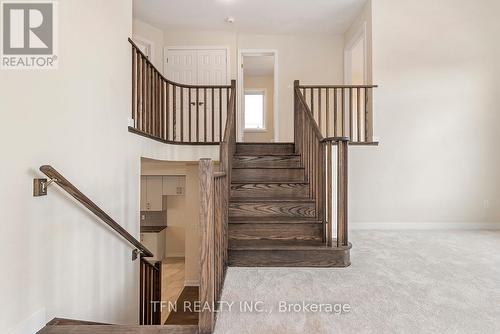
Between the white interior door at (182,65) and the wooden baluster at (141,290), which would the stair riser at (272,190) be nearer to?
the wooden baluster at (141,290)

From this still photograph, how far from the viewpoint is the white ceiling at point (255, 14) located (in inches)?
182

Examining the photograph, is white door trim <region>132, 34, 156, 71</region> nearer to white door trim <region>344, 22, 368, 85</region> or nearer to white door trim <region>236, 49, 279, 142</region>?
white door trim <region>236, 49, 279, 142</region>

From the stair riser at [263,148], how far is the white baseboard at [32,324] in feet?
10.1

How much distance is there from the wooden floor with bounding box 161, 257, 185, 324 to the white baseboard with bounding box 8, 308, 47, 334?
141 inches

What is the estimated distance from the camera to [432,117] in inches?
172

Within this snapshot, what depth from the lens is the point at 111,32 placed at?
2.75 metres

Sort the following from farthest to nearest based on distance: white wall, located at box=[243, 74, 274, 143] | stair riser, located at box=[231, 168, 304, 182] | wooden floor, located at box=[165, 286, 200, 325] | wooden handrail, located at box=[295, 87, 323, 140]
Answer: white wall, located at box=[243, 74, 274, 143] < wooden floor, located at box=[165, 286, 200, 325] < stair riser, located at box=[231, 168, 304, 182] < wooden handrail, located at box=[295, 87, 323, 140]

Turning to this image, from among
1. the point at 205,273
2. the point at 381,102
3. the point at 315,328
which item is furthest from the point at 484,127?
the point at 205,273

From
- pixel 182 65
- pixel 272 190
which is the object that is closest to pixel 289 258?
pixel 272 190

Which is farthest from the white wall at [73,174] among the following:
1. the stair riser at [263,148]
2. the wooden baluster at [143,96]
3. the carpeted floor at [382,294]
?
the stair riser at [263,148]

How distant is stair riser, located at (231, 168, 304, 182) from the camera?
3.72 meters

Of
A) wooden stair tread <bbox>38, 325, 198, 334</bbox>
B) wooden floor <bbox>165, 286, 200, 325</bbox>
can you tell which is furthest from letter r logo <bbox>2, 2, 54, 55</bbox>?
wooden floor <bbox>165, 286, 200, 325</bbox>

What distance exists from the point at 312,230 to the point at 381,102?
2.62m

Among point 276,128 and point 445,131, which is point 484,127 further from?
point 276,128
